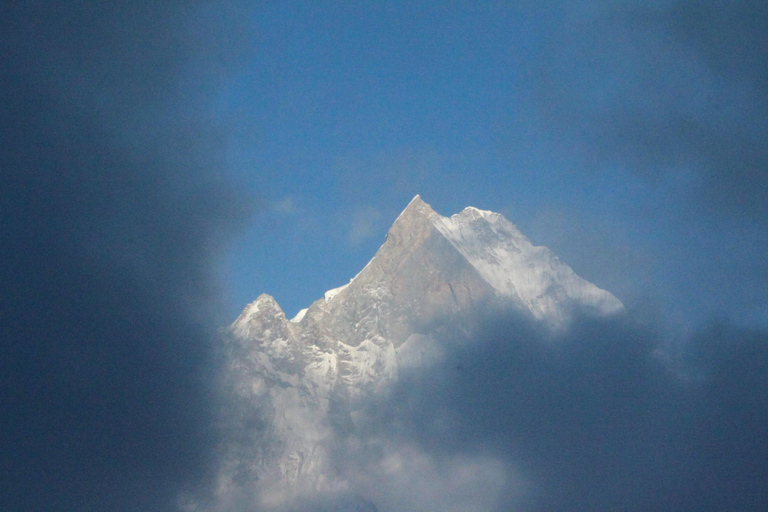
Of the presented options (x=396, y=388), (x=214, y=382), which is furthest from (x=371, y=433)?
(x=214, y=382)

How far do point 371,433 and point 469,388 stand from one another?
26.0 metres

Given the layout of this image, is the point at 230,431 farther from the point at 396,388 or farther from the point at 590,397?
the point at 590,397

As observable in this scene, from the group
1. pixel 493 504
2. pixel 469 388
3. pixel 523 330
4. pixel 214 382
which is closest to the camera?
pixel 214 382

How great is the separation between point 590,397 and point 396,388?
49552mm

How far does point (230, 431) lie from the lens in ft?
571

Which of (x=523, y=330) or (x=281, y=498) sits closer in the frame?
(x=281, y=498)

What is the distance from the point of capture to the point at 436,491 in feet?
579

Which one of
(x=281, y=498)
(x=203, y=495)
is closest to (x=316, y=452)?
(x=281, y=498)

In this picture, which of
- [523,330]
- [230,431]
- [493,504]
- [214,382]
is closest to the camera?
[214,382]

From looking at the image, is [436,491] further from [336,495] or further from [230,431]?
[230,431]

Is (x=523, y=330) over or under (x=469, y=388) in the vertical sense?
over

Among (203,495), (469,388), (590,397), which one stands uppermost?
(469,388)

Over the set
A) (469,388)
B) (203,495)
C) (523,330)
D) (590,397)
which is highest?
(523,330)

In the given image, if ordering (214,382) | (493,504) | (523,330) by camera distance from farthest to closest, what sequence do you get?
(523,330), (493,504), (214,382)
